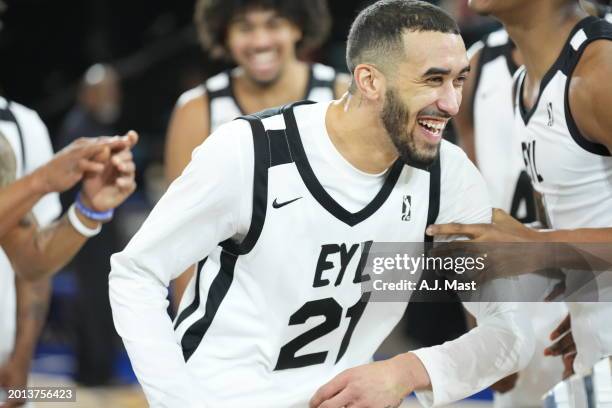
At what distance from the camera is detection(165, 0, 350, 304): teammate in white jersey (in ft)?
13.8

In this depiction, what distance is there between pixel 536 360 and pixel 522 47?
1.24 m

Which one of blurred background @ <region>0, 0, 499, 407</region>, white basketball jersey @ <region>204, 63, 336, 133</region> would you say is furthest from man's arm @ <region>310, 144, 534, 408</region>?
blurred background @ <region>0, 0, 499, 407</region>

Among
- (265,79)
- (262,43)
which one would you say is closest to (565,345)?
(265,79)

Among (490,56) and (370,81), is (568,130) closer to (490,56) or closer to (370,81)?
(370,81)

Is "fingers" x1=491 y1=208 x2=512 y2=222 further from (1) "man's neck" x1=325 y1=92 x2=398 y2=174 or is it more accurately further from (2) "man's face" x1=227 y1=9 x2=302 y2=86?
(2) "man's face" x1=227 y1=9 x2=302 y2=86

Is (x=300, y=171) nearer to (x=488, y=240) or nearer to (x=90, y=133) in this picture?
(x=488, y=240)

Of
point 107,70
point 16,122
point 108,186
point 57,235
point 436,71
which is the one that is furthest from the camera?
point 107,70

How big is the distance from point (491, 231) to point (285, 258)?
0.58m

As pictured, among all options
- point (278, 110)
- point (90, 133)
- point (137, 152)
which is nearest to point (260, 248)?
point (278, 110)

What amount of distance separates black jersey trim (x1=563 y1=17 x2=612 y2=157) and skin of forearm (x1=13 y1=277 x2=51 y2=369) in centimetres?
208

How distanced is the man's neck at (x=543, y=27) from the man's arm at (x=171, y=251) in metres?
1.02

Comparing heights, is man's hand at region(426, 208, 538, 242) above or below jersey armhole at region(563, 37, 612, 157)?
below

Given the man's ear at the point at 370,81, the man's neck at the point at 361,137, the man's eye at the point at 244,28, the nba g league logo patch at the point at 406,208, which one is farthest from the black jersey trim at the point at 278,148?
the man's eye at the point at 244,28

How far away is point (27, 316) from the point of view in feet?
12.6
